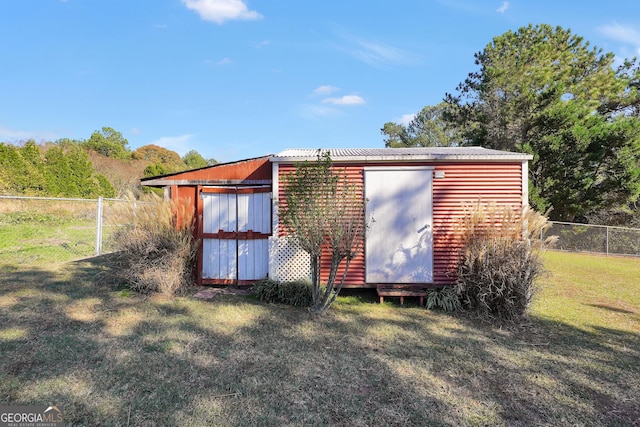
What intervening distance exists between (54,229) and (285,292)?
10567mm

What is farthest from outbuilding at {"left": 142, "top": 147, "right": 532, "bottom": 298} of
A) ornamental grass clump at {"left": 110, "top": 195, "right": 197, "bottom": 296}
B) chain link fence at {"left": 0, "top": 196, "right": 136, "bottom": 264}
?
chain link fence at {"left": 0, "top": 196, "right": 136, "bottom": 264}

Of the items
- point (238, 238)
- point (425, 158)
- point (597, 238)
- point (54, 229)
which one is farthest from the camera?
point (597, 238)

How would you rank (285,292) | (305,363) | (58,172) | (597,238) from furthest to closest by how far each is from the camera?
(58,172) → (597,238) → (285,292) → (305,363)

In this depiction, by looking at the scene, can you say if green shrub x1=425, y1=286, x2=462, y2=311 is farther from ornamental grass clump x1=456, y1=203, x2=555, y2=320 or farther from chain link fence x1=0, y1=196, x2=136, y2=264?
chain link fence x1=0, y1=196, x2=136, y2=264

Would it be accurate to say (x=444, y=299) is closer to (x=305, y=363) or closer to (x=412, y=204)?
(x=412, y=204)

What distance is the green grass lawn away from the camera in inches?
95.9

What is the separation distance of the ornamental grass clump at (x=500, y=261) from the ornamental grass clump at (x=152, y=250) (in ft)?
14.8

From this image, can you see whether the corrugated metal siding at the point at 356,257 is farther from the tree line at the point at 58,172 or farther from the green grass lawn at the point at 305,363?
the tree line at the point at 58,172

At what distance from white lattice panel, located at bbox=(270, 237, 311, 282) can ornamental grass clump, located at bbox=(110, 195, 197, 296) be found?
1510 millimetres

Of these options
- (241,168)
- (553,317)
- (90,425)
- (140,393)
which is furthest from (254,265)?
(553,317)

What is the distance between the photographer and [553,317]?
4762 millimetres

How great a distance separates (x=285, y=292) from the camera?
17.0ft

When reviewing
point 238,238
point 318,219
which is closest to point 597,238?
point 318,219

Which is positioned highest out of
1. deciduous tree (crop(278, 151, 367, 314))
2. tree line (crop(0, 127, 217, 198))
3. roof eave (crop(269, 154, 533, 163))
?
tree line (crop(0, 127, 217, 198))
